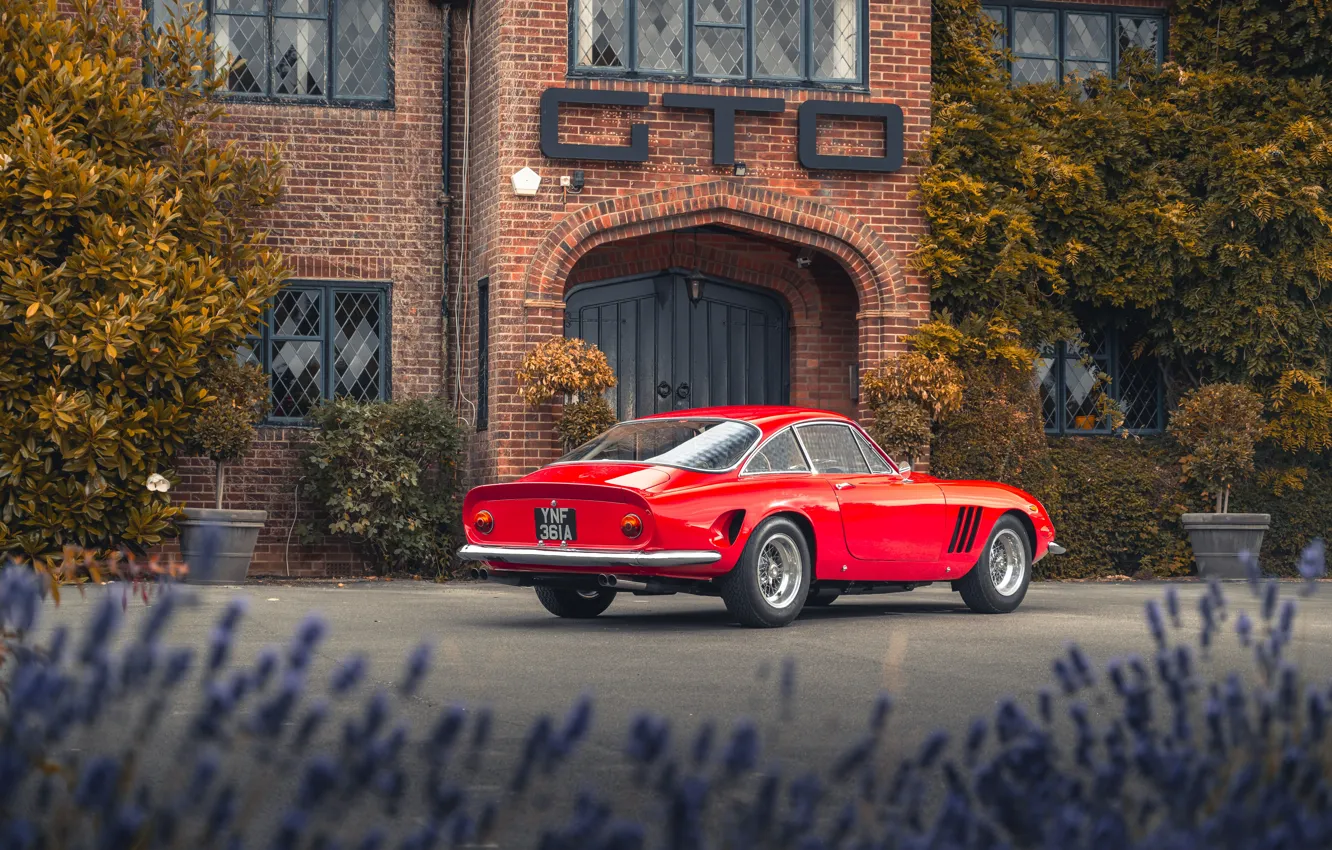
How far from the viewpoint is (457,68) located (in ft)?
59.8

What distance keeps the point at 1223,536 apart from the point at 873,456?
711cm

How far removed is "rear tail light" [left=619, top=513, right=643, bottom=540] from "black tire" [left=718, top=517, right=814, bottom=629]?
0.75m

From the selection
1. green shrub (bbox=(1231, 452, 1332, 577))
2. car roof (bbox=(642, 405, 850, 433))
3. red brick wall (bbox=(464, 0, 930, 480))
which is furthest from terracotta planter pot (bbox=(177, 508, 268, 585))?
green shrub (bbox=(1231, 452, 1332, 577))

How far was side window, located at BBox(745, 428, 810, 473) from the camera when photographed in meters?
11.2

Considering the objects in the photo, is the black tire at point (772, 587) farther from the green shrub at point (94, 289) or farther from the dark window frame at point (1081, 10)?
the dark window frame at point (1081, 10)

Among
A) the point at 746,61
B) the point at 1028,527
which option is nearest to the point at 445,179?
the point at 746,61

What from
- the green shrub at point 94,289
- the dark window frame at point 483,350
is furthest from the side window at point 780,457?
the dark window frame at point 483,350

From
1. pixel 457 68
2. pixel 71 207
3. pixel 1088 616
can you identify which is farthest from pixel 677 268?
pixel 1088 616

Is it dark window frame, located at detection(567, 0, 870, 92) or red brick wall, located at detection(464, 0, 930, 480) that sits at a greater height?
dark window frame, located at detection(567, 0, 870, 92)

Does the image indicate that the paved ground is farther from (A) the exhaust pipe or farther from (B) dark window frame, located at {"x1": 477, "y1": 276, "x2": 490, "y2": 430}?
(B) dark window frame, located at {"x1": 477, "y1": 276, "x2": 490, "y2": 430}

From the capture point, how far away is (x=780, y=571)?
1105cm

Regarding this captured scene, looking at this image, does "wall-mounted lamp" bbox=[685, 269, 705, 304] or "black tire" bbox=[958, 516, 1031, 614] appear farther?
"wall-mounted lamp" bbox=[685, 269, 705, 304]

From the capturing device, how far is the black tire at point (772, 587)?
35.0 feet

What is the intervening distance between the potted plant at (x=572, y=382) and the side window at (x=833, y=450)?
4.56 m
